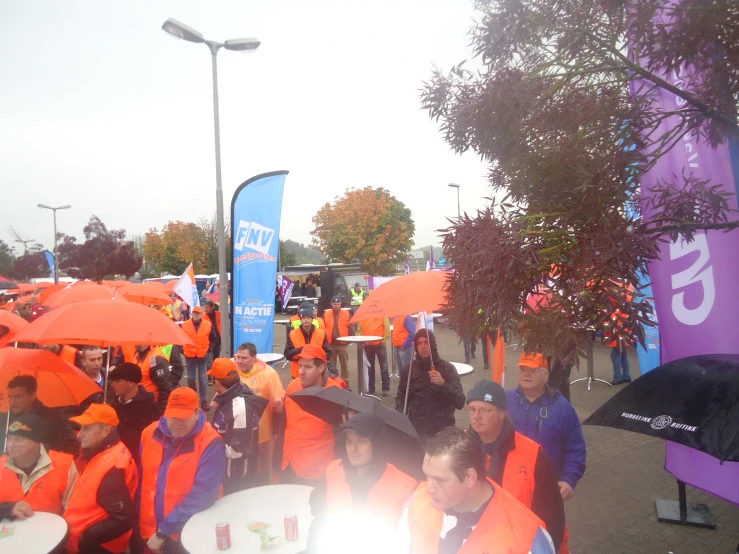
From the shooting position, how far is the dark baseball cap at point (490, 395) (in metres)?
3.23

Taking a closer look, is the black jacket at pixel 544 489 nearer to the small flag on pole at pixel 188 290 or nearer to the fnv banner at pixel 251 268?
the fnv banner at pixel 251 268

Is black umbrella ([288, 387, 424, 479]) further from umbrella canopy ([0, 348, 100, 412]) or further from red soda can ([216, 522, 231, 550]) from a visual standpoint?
umbrella canopy ([0, 348, 100, 412])

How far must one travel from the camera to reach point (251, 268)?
8.08 meters

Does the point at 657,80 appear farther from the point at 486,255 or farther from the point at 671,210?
the point at 486,255

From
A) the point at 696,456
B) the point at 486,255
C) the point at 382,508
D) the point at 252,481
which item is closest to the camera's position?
the point at 486,255

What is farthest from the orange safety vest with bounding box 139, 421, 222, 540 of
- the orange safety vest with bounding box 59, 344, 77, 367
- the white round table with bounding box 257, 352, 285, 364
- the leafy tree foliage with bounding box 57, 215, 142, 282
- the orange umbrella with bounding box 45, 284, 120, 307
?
the leafy tree foliage with bounding box 57, 215, 142, 282

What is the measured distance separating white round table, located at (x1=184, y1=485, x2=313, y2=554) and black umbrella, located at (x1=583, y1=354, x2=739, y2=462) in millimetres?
1938

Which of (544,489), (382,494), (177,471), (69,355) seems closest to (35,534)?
(177,471)

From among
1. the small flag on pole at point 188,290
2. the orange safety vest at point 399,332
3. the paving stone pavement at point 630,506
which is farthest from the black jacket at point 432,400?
the small flag on pole at point 188,290

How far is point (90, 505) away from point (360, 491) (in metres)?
1.82

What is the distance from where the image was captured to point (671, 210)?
9.47ft

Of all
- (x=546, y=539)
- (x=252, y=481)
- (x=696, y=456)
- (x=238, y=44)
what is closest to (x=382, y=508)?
(x=546, y=539)

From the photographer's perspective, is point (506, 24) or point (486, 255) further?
point (506, 24)

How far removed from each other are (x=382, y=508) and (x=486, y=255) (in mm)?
1633
